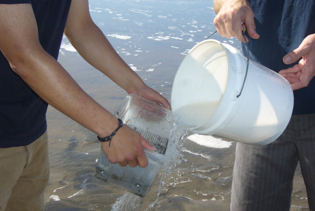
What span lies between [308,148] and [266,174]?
0.89ft

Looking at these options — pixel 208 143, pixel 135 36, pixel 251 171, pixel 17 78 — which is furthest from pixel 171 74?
pixel 17 78

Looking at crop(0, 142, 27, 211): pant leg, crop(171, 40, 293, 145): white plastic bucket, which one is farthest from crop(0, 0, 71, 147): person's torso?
crop(171, 40, 293, 145): white plastic bucket

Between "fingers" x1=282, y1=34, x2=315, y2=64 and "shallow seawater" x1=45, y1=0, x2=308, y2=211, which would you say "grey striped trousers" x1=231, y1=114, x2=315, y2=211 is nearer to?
"fingers" x1=282, y1=34, x2=315, y2=64

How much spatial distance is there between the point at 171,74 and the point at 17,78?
3380mm

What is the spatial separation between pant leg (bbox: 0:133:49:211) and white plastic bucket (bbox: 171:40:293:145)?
840 mm

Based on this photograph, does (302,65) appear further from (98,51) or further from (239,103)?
(98,51)

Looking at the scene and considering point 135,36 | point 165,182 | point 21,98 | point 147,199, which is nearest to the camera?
point 21,98

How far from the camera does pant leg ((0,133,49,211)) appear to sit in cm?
160

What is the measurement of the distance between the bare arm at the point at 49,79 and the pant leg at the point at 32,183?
0.52m

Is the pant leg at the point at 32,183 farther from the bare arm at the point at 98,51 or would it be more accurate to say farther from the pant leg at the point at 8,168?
the bare arm at the point at 98,51

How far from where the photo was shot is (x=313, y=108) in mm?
1442

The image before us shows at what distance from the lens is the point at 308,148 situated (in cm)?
146


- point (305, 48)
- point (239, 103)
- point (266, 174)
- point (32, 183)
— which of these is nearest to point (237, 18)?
point (305, 48)

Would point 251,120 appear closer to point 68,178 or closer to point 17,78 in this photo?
point 17,78
